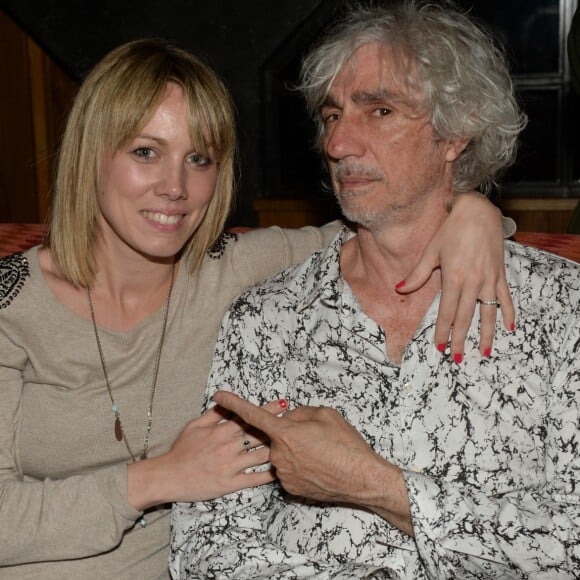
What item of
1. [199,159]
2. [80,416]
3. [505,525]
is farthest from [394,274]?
[80,416]

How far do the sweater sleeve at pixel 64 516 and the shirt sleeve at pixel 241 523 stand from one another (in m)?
0.12

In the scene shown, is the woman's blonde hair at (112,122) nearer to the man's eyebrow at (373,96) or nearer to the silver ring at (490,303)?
the man's eyebrow at (373,96)

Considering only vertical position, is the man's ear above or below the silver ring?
above

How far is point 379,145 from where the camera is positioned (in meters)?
1.84

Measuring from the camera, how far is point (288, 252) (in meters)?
2.14

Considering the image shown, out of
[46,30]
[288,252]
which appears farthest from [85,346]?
[46,30]

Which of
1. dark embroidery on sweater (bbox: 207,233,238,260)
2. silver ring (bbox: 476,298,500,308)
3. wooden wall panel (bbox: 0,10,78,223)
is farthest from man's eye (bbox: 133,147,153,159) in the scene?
wooden wall panel (bbox: 0,10,78,223)

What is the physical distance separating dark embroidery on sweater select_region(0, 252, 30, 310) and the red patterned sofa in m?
0.28

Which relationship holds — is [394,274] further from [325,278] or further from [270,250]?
[270,250]

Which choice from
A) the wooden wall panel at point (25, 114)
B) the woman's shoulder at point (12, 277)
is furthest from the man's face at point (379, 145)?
the wooden wall panel at point (25, 114)

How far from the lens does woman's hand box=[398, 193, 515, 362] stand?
1736 millimetres

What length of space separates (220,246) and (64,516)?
68cm

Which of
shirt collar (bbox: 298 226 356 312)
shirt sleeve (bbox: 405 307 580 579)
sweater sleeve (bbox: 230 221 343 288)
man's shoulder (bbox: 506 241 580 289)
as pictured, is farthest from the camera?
sweater sleeve (bbox: 230 221 343 288)

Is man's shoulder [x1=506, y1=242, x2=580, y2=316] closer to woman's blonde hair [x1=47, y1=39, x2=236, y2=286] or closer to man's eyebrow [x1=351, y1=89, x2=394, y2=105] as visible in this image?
man's eyebrow [x1=351, y1=89, x2=394, y2=105]
